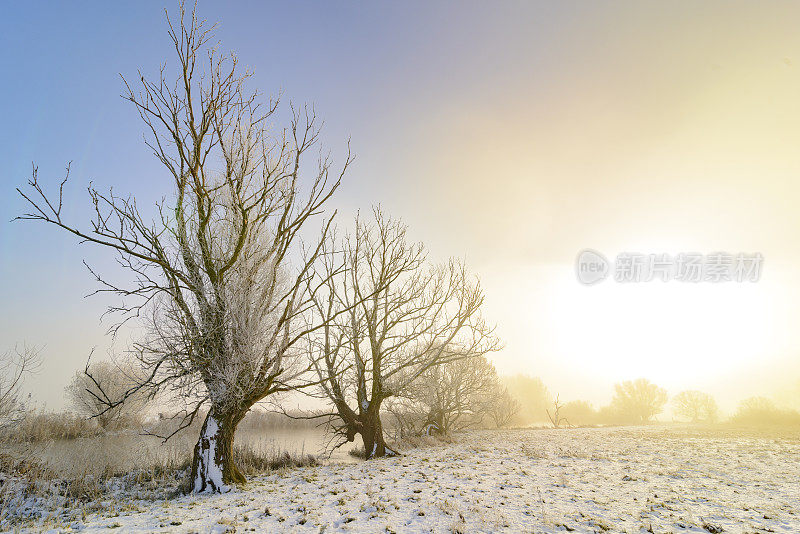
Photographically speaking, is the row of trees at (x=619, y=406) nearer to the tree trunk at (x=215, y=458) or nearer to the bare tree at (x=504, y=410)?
the bare tree at (x=504, y=410)

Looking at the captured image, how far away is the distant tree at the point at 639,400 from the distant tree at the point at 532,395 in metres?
11.6

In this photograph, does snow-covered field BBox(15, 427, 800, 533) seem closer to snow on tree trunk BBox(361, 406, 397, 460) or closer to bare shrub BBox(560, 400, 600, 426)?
snow on tree trunk BBox(361, 406, 397, 460)

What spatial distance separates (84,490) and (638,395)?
73.7 meters

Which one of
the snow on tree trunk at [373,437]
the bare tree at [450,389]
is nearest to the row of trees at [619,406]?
the bare tree at [450,389]

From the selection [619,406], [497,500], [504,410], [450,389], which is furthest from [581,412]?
[497,500]

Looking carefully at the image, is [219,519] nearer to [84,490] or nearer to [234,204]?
[84,490]

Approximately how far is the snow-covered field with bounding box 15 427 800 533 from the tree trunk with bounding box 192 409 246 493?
1.84ft

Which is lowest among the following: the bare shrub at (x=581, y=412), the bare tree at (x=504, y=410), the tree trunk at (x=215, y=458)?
the bare shrub at (x=581, y=412)

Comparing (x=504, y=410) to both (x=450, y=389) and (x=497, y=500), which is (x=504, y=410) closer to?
(x=450, y=389)

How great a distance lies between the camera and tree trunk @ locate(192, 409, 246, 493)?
30.1ft

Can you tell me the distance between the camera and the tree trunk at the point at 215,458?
9.18 meters

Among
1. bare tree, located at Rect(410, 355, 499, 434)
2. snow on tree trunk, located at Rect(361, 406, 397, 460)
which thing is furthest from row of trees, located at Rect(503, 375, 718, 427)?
snow on tree trunk, located at Rect(361, 406, 397, 460)

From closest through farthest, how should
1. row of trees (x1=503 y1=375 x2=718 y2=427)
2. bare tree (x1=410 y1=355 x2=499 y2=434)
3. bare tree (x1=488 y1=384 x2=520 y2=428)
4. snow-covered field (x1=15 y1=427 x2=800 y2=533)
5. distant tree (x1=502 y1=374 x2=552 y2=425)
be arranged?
1. snow-covered field (x1=15 y1=427 x2=800 y2=533)
2. bare tree (x1=410 y1=355 x2=499 y2=434)
3. bare tree (x1=488 y1=384 x2=520 y2=428)
4. row of trees (x1=503 y1=375 x2=718 y2=427)
5. distant tree (x1=502 y1=374 x2=552 y2=425)

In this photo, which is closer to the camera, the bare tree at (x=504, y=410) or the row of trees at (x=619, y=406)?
the bare tree at (x=504, y=410)
